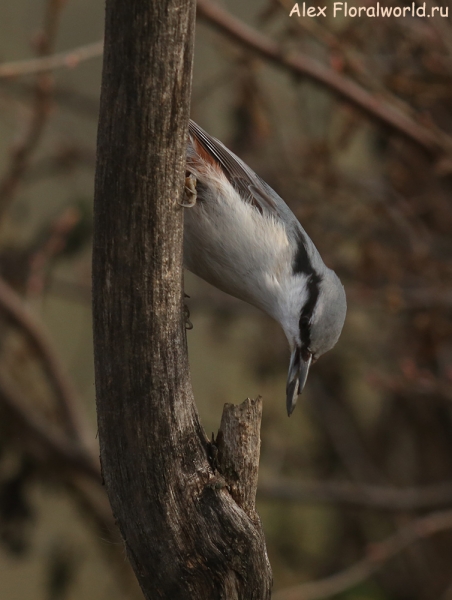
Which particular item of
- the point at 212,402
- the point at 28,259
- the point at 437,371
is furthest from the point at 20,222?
the point at 437,371

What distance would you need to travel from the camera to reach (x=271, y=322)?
5.20 meters

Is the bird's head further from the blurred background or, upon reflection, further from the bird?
the blurred background

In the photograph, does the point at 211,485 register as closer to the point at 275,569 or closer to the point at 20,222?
the point at 20,222

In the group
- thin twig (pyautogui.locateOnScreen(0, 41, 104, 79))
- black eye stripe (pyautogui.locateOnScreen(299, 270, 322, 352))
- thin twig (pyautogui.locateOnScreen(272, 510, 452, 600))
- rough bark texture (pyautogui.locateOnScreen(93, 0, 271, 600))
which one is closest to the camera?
rough bark texture (pyautogui.locateOnScreen(93, 0, 271, 600))

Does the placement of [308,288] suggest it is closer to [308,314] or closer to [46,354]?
[308,314]

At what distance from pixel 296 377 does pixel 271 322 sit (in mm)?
2845

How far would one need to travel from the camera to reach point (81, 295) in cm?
489

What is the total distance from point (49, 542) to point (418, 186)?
129 inches

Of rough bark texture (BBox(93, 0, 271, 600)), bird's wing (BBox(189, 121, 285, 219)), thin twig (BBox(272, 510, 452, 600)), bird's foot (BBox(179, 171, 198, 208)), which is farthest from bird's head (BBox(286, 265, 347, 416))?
thin twig (BBox(272, 510, 452, 600))

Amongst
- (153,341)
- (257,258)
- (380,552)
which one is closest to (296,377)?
(257,258)

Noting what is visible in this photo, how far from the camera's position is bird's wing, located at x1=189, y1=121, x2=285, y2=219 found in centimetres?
243

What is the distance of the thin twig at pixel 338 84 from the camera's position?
3326 mm

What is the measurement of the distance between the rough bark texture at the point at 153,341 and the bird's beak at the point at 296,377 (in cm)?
59

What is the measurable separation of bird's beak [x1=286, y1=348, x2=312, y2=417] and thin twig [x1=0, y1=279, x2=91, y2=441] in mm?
1853
